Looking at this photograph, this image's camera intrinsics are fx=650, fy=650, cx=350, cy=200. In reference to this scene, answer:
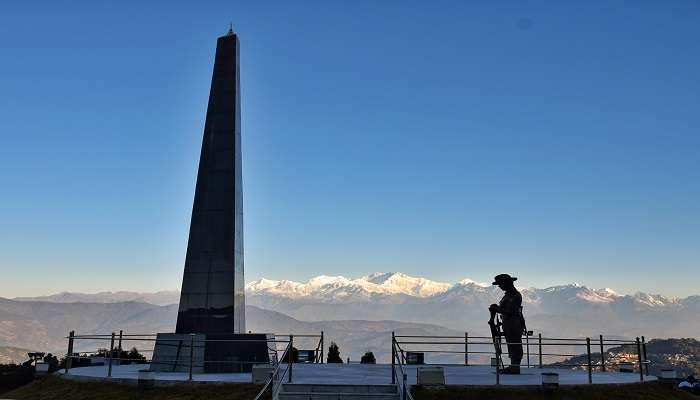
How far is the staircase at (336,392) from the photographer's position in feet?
54.7

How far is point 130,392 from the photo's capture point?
61.1 feet

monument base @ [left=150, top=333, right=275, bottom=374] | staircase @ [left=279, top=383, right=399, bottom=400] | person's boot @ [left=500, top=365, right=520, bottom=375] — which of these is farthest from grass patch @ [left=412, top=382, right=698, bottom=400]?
monument base @ [left=150, top=333, right=275, bottom=374]

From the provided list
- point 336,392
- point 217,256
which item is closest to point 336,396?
point 336,392

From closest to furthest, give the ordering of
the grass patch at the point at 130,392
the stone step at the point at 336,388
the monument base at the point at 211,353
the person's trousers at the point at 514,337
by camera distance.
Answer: the stone step at the point at 336,388, the grass patch at the point at 130,392, the person's trousers at the point at 514,337, the monument base at the point at 211,353

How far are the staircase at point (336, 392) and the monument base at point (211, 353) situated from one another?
5.91 metres

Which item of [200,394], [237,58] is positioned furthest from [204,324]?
[237,58]

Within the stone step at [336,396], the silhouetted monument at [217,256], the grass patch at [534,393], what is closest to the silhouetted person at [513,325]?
the grass patch at [534,393]

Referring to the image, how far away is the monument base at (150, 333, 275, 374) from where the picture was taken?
23.2 meters

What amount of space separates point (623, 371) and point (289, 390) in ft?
49.1

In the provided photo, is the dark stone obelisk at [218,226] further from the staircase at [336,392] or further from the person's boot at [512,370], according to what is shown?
the person's boot at [512,370]

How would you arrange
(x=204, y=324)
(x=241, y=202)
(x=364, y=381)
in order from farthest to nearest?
(x=241, y=202)
(x=204, y=324)
(x=364, y=381)

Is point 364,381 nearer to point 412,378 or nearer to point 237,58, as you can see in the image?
point 412,378

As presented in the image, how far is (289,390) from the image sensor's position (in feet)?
56.3

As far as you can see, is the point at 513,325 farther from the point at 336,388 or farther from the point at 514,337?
the point at 336,388
